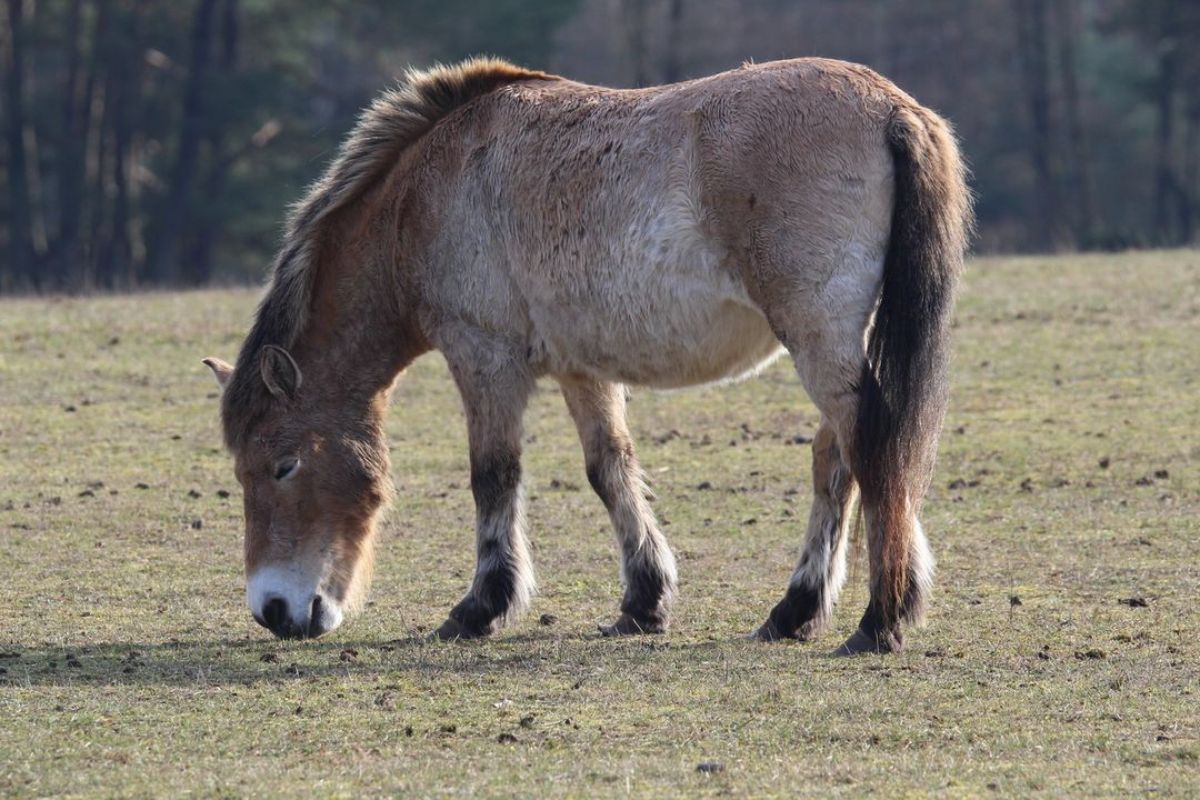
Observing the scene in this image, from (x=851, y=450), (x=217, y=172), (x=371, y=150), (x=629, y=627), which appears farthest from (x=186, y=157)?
(x=851, y=450)

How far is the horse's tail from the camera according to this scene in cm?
609

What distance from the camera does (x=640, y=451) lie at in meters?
11.3

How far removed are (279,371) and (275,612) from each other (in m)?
1.05

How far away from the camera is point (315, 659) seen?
6547 mm

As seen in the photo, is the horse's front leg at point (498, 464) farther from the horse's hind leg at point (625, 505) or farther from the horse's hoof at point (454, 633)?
the horse's hind leg at point (625, 505)

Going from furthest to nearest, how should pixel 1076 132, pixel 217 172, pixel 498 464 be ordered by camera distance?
1. pixel 1076 132
2. pixel 217 172
3. pixel 498 464

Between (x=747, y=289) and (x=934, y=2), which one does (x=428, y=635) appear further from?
(x=934, y=2)

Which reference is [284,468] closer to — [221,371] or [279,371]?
[279,371]

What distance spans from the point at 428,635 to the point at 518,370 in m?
1.22

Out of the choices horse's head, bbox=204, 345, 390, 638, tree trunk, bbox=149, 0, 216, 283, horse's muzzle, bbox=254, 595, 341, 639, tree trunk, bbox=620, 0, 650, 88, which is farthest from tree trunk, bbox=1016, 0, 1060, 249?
horse's muzzle, bbox=254, 595, 341, 639

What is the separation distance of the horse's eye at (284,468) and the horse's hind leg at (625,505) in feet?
4.25

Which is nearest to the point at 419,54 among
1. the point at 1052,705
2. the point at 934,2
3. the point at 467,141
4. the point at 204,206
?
the point at 204,206

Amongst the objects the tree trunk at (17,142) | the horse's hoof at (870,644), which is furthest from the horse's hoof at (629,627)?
the tree trunk at (17,142)

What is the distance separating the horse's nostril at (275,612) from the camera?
671 centimetres
